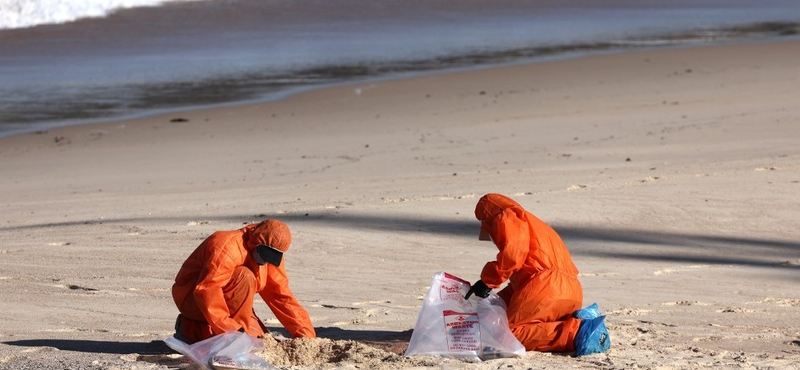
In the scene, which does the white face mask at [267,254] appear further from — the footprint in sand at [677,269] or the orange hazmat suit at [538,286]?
the footprint in sand at [677,269]

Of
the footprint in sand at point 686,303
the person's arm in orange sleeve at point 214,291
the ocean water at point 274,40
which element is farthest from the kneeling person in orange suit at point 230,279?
the ocean water at point 274,40

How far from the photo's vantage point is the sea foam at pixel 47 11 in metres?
27.6

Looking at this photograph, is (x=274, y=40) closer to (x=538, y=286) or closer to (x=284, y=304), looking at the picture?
(x=284, y=304)

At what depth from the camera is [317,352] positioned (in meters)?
5.81

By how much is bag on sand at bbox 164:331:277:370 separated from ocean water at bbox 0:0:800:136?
32.4 feet

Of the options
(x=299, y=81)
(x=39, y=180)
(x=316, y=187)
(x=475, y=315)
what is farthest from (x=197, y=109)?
(x=475, y=315)

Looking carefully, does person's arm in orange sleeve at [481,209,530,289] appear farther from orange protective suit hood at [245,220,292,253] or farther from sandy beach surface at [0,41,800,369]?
orange protective suit hood at [245,220,292,253]

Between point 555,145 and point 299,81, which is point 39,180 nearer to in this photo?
point 555,145

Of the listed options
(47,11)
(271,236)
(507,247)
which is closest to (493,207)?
(507,247)

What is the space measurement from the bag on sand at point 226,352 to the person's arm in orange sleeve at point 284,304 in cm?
34

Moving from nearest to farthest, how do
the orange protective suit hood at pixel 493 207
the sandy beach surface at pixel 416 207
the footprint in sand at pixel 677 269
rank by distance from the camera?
the orange protective suit hood at pixel 493 207
the sandy beach surface at pixel 416 207
the footprint in sand at pixel 677 269

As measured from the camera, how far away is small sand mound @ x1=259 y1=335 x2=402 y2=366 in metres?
5.70

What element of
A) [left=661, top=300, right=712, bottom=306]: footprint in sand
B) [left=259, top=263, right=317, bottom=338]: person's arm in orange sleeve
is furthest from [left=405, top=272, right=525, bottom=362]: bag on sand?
[left=661, top=300, right=712, bottom=306]: footprint in sand

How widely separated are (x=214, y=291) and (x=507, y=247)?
4.61 ft
